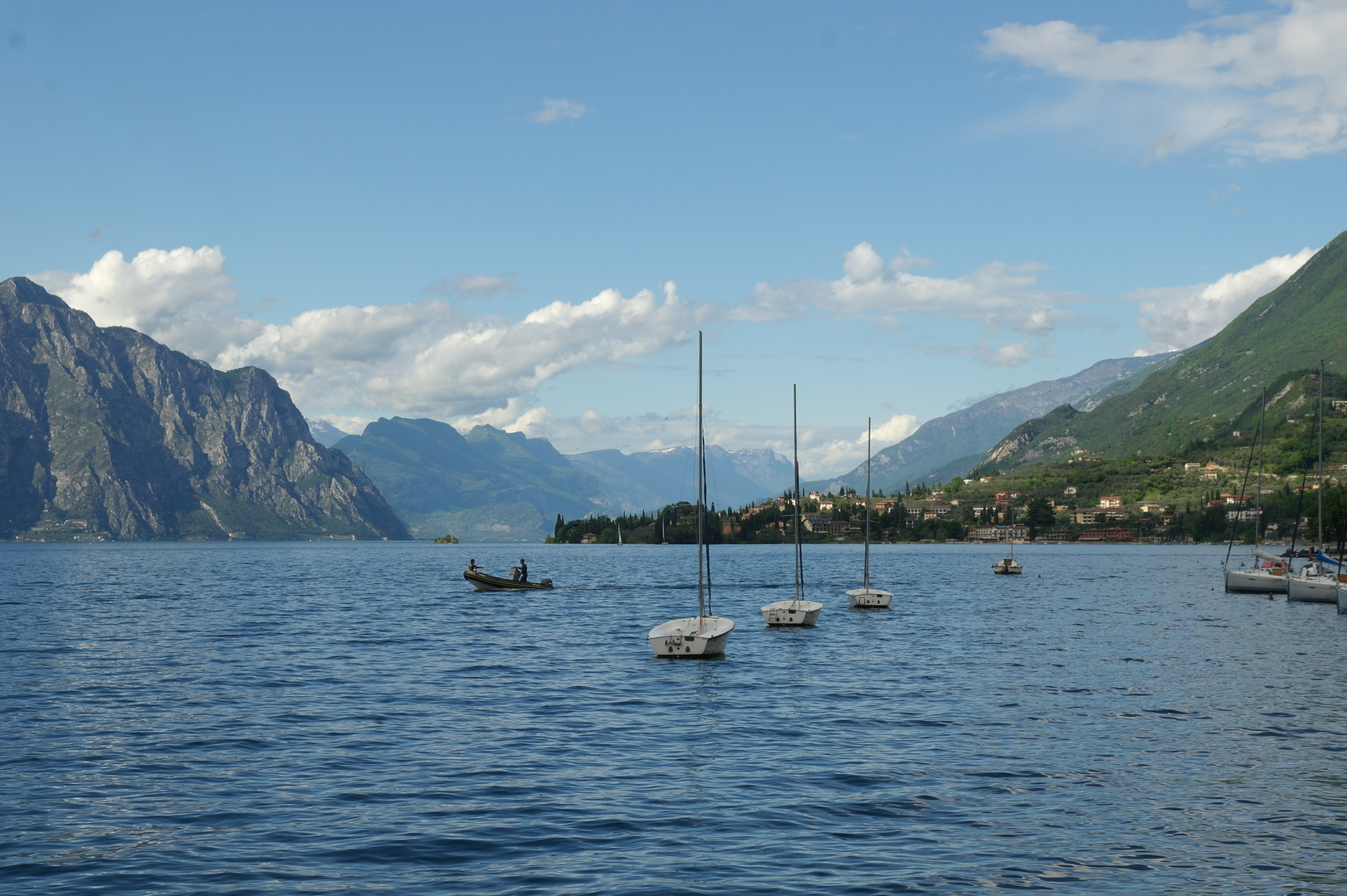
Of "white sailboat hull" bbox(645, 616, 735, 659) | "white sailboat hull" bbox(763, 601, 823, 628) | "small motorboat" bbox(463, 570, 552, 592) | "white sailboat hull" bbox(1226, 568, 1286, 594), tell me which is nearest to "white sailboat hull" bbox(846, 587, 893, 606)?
"white sailboat hull" bbox(763, 601, 823, 628)

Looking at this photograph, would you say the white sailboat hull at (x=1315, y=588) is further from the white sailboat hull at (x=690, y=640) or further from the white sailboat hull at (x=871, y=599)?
the white sailboat hull at (x=690, y=640)

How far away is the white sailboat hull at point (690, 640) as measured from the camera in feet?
188

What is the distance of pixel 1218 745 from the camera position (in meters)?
33.8

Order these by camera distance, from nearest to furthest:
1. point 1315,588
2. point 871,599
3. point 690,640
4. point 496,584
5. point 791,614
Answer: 1. point 690,640
2. point 791,614
3. point 871,599
4. point 1315,588
5. point 496,584

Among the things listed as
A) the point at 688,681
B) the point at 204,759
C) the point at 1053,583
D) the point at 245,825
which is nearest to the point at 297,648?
the point at 688,681

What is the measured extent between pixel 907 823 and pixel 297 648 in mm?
47738

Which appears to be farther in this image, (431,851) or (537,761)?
(537,761)

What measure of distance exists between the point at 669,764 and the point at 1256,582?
110106mm

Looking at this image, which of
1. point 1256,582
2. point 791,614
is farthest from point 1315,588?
point 791,614

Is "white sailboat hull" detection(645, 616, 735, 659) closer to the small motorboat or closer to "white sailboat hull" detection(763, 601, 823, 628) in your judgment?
"white sailboat hull" detection(763, 601, 823, 628)

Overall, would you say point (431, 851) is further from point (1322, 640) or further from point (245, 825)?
point (1322, 640)

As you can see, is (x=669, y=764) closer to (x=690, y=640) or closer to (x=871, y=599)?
(x=690, y=640)

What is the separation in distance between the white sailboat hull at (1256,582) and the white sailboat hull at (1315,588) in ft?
32.9

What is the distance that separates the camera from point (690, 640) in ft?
188
